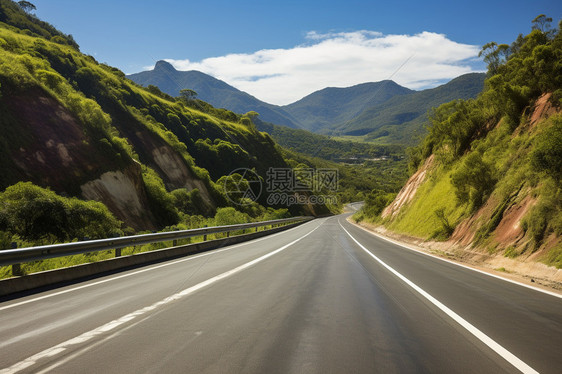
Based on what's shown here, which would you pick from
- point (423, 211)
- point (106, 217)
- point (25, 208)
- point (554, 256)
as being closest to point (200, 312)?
point (554, 256)

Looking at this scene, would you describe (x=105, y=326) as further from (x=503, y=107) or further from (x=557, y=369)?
(x=503, y=107)

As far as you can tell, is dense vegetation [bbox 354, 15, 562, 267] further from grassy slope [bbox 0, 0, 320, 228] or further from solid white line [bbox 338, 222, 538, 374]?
grassy slope [bbox 0, 0, 320, 228]

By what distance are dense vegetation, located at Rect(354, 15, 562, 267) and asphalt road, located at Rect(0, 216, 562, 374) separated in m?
5.78

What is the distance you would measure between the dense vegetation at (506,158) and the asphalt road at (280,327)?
5.78 m

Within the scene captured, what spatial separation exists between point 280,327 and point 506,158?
1835cm

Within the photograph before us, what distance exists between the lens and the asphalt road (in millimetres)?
3566

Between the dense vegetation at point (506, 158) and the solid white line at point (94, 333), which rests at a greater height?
the dense vegetation at point (506, 158)

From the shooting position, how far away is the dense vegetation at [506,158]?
1245 cm

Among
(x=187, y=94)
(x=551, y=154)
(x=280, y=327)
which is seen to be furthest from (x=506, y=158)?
(x=187, y=94)

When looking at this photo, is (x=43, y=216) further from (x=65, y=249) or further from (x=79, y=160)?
(x=79, y=160)

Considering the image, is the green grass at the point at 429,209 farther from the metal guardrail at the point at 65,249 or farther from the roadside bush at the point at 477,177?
the metal guardrail at the point at 65,249

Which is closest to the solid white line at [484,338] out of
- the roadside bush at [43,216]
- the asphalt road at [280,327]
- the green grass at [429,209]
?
the asphalt road at [280,327]

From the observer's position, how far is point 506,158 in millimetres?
19031

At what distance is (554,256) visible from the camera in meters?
10.4
